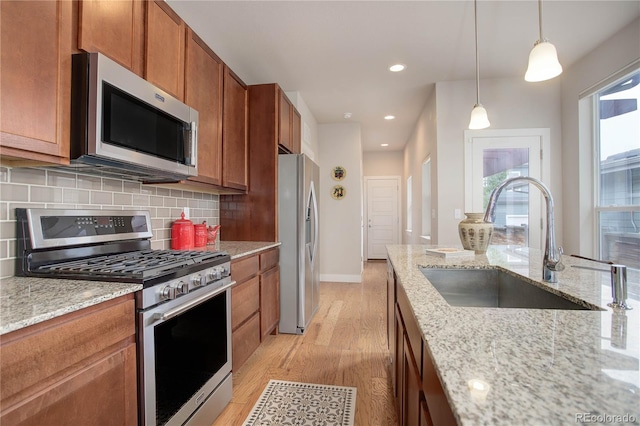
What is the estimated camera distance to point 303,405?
6.09 ft

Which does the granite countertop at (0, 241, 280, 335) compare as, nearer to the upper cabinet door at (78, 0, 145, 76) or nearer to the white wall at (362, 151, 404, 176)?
the upper cabinet door at (78, 0, 145, 76)

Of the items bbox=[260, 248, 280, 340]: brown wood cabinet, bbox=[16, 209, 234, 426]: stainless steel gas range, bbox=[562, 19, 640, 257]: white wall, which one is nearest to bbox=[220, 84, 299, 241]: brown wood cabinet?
bbox=[260, 248, 280, 340]: brown wood cabinet

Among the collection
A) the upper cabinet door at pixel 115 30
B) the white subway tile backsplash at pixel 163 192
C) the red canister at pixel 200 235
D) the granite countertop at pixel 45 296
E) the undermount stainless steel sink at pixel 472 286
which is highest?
the upper cabinet door at pixel 115 30

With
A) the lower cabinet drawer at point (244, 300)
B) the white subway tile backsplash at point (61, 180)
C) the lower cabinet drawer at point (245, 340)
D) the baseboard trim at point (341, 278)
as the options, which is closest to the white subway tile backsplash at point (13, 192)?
the white subway tile backsplash at point (61, 180)

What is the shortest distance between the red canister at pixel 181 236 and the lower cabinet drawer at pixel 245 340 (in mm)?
687

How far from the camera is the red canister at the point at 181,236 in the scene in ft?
7.43

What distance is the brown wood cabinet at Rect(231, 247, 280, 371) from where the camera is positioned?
2094 mm

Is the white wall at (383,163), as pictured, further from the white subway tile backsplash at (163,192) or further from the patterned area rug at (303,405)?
the patterned area rug at (303,405)

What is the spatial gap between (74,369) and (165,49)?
164 cm

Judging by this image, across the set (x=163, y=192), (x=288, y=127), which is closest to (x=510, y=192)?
(x=288, y=127)

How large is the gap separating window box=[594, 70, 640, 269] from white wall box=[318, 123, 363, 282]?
9.79 feet

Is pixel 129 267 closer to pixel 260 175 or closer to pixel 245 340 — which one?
pixel 245 340

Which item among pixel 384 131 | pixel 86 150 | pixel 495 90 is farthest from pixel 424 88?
pixel 86 150

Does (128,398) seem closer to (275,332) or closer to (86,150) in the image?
(86,150)
